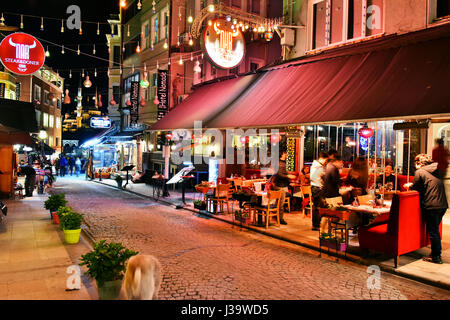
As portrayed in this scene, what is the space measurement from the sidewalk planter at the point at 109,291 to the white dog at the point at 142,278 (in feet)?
5.54

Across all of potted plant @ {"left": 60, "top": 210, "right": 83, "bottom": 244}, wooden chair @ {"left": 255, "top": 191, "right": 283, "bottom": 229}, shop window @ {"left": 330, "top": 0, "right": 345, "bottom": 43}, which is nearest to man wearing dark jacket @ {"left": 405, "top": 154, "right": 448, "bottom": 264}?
wooden chair @ {"left": 255, "top": 191, "right": 283, "bottom": 229}

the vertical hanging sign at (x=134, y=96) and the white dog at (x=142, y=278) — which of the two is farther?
the vertical hanging sign at (x=134, y=96)

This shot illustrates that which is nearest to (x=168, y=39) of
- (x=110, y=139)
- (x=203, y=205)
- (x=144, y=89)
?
(x=144, y=89)

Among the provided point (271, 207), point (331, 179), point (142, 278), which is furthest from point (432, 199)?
point (142, 278)

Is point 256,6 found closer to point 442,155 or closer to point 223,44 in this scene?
point 223,44

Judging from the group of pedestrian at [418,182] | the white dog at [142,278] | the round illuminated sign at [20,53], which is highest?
the round illuminated sign at [20,53]

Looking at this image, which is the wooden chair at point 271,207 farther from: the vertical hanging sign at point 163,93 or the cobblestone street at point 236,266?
the vertical hanging sign at point 163,93

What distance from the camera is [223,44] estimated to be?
1232 cm

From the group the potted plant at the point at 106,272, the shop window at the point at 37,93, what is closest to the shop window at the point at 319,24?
the potted plant at the point at 106,272

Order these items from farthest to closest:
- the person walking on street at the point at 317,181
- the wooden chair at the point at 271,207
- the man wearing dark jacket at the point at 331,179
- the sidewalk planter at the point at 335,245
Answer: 1. the wooden chair at the point at 271,207
2. the person walking on street at the point at 317,181
3. the man wearing dark jacket at the point at 331,179
4. the sidewalk planter at the point at 335,245

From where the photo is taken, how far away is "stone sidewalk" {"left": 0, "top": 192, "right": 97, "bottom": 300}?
17.1 feet

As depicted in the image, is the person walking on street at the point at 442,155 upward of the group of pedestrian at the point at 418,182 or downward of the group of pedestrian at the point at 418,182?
upward

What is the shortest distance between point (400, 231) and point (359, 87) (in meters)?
3.40

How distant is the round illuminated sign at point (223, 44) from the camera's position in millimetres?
11859
